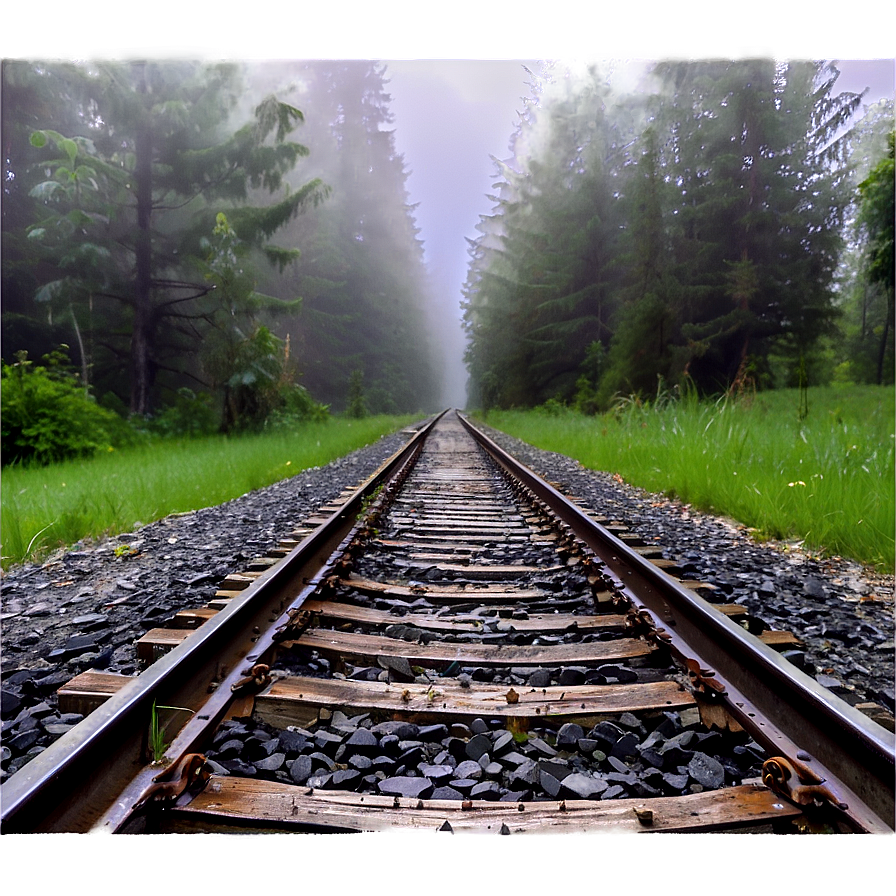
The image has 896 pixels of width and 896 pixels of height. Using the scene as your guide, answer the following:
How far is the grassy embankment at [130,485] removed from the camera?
137 inches

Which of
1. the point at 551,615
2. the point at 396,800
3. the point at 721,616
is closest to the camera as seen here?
the point at 396,800

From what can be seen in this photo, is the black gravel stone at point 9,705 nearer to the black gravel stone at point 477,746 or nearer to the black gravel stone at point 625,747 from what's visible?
the black gravel stone at point 477,746

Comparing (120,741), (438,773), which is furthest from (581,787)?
(120,741)

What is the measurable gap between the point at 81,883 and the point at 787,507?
415 centimetres

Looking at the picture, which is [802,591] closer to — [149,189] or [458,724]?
[458,724]

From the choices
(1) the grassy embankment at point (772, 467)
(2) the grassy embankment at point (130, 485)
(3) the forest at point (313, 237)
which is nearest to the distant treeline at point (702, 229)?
(3) the forest at point (313, 237)

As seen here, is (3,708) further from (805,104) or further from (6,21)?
(805,104)

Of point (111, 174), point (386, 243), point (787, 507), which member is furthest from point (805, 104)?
point (386, 243)

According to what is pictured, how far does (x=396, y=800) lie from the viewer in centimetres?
105

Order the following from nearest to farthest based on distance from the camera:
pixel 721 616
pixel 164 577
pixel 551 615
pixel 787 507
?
pixel 721 616, pixel 551 615, pixel 164 577, pixel 787 507

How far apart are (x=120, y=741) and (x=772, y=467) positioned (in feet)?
16.2

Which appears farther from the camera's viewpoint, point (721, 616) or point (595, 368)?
point (595, 368)

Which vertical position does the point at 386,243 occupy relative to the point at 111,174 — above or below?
above

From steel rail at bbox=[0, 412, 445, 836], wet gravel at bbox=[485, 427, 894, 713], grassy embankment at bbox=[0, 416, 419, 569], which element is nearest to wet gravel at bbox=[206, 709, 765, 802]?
steel rail at bbox=[0, 412, 445, 836]
